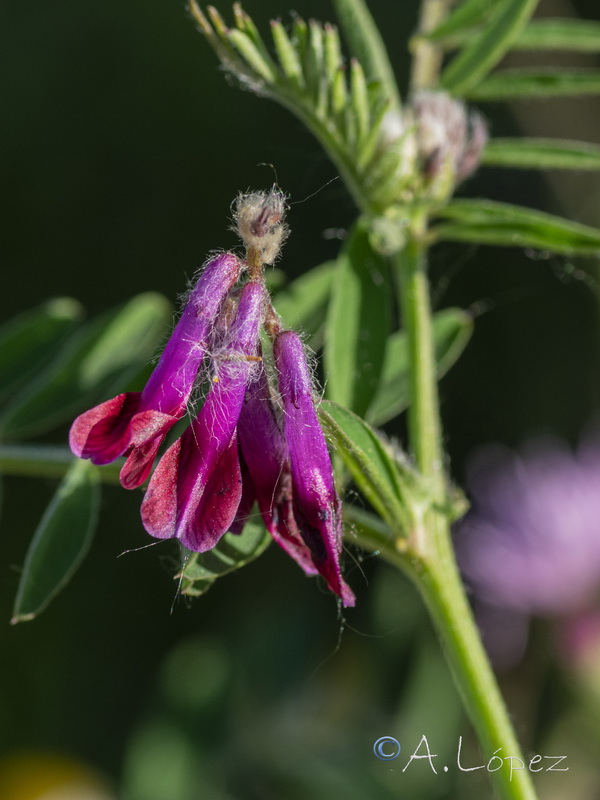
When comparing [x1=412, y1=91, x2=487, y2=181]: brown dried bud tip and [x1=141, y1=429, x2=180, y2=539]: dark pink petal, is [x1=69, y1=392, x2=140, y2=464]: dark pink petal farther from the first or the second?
[x1=412, y1=91, x2=487, y2=181]: brown dried bud tip

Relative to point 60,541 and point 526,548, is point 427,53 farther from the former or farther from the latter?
point 526,548

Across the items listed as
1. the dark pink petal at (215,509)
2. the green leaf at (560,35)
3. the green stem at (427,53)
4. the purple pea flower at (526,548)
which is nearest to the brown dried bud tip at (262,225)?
the dark pink petal at (215,509)

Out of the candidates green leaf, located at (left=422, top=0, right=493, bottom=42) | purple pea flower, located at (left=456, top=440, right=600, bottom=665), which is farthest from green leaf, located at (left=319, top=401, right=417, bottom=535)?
Answer: purple pea flower, located at (left=456, top=440, right=600, bottom=665)

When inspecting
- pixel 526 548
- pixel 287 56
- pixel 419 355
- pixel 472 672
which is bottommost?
pixel 526 548

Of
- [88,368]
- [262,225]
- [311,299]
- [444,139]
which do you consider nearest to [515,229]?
[444,139]

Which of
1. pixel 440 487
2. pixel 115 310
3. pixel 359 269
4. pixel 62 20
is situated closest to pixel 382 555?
pixel 440 487

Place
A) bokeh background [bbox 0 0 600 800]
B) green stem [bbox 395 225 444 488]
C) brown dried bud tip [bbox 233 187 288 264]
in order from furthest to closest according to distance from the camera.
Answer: bokeh background [bbox 0 0 600 800] → green stem [bbox 395 225 444 488] → brown dried bud tip [bbox 233 187 288 264]

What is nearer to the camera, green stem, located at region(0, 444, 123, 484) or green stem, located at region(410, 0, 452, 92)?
green stem, located at region(0, 444, 123, 484)

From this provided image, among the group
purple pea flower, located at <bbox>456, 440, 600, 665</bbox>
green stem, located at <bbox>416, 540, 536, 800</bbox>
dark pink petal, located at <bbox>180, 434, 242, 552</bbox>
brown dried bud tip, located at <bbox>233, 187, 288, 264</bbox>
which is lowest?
purple pea flower, located at <bbox>456, 440, 600, 665</bbox>
